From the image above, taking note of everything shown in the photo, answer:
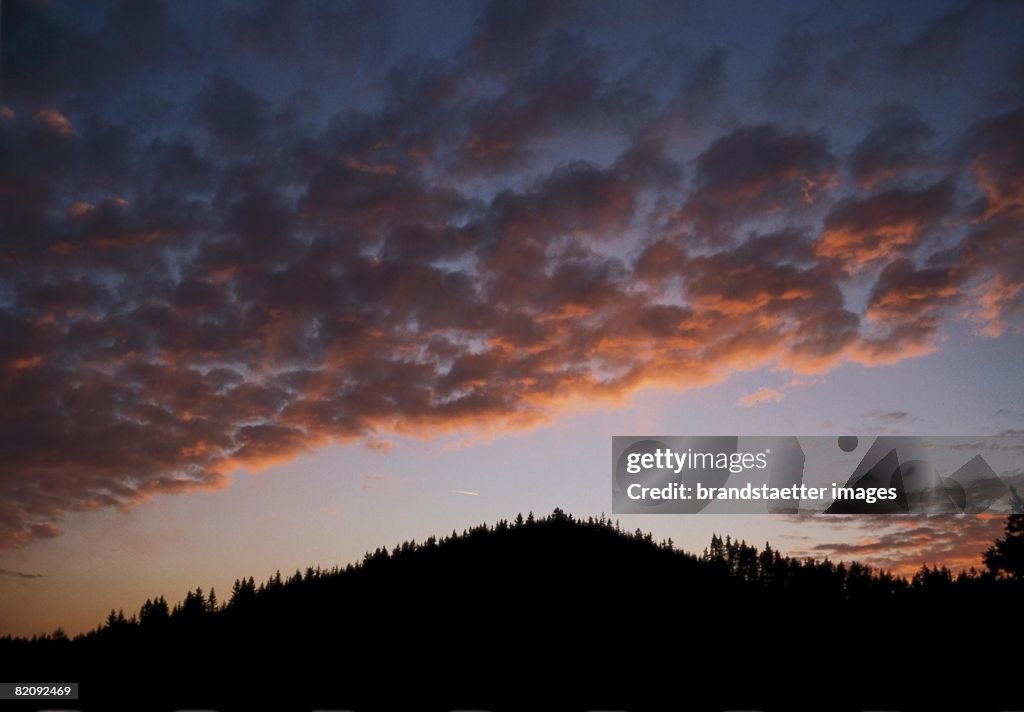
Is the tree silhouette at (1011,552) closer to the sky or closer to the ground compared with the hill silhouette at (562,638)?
closer to the sky

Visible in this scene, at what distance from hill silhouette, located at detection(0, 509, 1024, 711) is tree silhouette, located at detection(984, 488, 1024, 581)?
7330mm

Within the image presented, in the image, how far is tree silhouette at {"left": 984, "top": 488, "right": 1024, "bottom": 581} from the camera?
86000mm

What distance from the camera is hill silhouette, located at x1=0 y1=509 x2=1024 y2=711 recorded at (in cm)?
10012

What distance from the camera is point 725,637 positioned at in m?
126

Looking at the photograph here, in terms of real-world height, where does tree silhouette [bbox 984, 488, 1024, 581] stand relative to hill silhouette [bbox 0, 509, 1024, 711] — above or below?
above

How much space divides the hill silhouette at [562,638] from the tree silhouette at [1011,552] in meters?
7.33

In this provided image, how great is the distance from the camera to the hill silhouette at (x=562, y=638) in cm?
10012

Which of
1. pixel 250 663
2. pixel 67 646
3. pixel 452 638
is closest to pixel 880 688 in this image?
pixel 452 638

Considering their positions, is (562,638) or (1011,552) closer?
(1011,552)

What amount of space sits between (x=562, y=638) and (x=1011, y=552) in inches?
2581

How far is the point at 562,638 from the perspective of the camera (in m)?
121

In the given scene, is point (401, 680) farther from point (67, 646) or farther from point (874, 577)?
point (67, 646)

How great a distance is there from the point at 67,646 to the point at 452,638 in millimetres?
124994

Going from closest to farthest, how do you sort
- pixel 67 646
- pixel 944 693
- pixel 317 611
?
pixel 944 693 → pixel 317 611 → pixel 67 646
